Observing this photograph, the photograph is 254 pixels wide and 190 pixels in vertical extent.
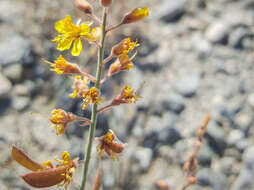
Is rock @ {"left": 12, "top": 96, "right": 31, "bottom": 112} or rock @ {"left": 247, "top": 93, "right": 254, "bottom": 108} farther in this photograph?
rock @ {"left": 12, "top": 96, "right": 31, "bottom": 112}

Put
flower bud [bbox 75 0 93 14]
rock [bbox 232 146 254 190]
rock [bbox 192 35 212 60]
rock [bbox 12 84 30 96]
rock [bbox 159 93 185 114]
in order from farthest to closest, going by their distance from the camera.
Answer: rock [bbox 192 35 212 60], rock [bbox 12 84 30 96], rock [bbox 159 93 185 114], rock [bbox 232 146 254 190], flower bud [bbox 75 0 93 14]

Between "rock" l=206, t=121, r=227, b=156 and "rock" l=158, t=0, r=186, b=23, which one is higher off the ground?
"rock" l=158, t=0, r=186, b=23

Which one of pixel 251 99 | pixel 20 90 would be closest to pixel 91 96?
pixel 20 90

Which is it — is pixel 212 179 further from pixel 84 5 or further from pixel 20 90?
pixel 20 90

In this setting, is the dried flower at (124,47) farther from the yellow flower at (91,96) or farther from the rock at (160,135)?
the rock at (160,135)

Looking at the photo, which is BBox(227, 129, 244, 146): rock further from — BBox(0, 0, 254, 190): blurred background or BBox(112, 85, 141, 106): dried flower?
BBox(112, 85, 141, 106): dried flower

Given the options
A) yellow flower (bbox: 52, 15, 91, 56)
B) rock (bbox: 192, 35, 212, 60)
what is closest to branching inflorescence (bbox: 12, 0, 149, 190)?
yellow flower (bbox: 52, 15, 91, 56)

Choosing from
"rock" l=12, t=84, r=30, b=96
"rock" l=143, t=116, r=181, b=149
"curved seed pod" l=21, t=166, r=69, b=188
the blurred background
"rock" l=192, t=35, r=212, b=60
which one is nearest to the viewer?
"curved seed pod" l=21, t=166, r=69, b=188
